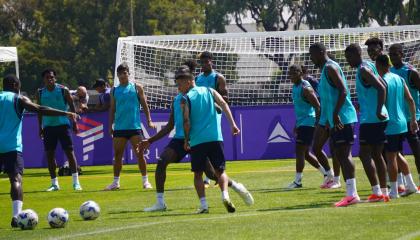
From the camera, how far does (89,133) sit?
2895 cm

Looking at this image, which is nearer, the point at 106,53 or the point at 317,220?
the point at 317,220

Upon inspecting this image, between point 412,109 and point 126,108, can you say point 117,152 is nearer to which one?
point 126,108

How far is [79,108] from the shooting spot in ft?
88.2

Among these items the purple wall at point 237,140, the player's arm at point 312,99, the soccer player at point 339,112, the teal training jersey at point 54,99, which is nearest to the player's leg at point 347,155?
the soccer player at point 339,112

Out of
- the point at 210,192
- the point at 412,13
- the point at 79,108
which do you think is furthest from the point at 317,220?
the point at 412,13

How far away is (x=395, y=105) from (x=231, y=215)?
3.23 meters

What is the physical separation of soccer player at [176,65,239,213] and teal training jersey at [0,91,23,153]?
2.10m

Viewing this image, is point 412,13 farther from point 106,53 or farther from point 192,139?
point 192,139

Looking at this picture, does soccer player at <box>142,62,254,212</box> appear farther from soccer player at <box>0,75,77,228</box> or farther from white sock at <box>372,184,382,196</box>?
white sock at <box>372,184,382,196</box>

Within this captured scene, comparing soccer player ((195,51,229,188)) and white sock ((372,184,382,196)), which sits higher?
soccer player ((195,51,229,188))

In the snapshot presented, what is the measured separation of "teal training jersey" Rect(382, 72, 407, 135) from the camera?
16.1 metres

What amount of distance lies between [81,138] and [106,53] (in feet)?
149

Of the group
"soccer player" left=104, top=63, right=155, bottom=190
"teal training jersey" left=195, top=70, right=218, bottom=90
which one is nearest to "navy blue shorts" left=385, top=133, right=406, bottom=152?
"teal training jersey" left=195, top=70, right=218, bottom=90

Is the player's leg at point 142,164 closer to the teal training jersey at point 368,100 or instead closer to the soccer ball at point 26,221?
the teal training jersey at point 368,100
